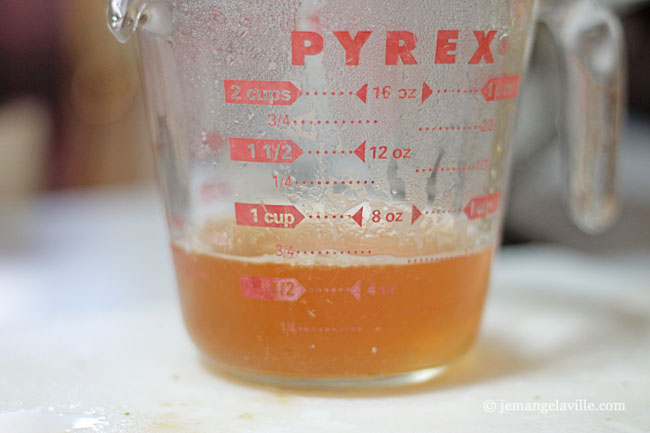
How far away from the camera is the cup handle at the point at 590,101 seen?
0.59 meters

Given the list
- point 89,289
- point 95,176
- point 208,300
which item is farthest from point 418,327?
point 95,176

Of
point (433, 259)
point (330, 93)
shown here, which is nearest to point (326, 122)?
point (330, 93)

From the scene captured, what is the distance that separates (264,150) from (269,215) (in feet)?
0.14

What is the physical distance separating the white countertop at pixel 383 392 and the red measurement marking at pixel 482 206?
13 centimetres

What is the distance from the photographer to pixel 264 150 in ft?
1.51

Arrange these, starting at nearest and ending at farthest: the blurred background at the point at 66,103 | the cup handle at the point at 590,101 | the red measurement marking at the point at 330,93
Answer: the red measurement marking at the point at 330,93 → the cup handle at the point at 590,101 → the blurred background at the point at 66,103

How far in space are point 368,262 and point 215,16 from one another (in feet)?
0.61

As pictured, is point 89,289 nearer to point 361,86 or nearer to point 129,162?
point 361,86

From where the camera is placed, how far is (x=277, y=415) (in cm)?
47

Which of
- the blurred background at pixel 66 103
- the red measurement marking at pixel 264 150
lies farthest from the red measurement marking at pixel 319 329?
the blurred background at pixel 66 103

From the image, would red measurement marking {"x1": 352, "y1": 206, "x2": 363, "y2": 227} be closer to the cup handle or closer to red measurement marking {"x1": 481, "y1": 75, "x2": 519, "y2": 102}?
red measurement marking {"x1": 481, "y1": 75, "x2": 519, "y2": 102}

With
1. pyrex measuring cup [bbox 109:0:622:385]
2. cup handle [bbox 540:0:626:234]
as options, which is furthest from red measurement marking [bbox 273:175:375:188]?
cup handle [bbox 540:0:626:234]

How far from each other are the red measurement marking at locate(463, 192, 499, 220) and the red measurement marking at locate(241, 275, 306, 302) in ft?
0.43

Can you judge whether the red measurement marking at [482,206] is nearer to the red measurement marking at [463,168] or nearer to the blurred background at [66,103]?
the red measurement marking at [463,168]
